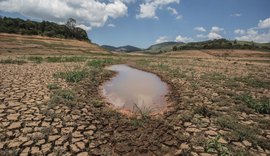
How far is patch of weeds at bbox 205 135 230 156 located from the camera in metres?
3.92

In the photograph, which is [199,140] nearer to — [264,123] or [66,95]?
[264,123]

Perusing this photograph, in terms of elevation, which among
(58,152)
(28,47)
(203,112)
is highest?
(28,47)

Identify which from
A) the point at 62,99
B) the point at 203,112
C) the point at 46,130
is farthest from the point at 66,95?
the point at 203,112

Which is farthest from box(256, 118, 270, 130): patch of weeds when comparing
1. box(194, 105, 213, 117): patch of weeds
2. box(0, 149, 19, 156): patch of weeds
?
box(0, 149, 19, 156): patch of weeds

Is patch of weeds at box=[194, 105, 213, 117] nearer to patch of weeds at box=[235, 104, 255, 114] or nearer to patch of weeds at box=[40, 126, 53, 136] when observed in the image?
patch of weeds at box=[235, 104, 255, 114]

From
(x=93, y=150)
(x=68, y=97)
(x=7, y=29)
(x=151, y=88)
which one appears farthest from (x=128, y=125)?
(x=7, y=29)

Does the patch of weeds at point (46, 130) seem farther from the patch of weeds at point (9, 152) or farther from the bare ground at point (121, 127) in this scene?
the patch of weeds at point (9, 152)

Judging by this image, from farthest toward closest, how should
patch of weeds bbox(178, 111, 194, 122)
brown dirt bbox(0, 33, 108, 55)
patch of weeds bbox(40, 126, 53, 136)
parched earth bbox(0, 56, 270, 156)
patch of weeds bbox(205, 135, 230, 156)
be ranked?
brown dirt bbox(0, 33, 108, 55)
patch of weeds bbox(178, 111, 194, 122)
patch of weeds bbox(40, 126, 53, 136)
parched earth bbox(0, 56, 270, 156)
patch of weeds bbox(205, 135, 230, 156)

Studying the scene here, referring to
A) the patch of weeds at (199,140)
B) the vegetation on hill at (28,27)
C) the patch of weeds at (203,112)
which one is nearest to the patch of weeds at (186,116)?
the patch of weeds at (203,112)

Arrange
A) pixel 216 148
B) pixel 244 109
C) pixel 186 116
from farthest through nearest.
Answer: pixel 244 109
pixel 186 116
pixel 216 148

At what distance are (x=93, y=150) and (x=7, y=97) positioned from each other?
4.51 metres

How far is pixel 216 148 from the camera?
411 centimetres

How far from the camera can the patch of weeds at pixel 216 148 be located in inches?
155

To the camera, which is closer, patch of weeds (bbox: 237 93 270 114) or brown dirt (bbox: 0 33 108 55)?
patch of weeds (bbox: 237 93 270 114)
